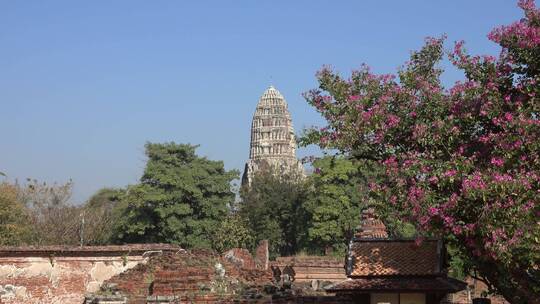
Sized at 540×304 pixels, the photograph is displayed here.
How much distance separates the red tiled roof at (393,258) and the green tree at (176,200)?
35758 mm

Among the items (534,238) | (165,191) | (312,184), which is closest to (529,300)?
(534,238)

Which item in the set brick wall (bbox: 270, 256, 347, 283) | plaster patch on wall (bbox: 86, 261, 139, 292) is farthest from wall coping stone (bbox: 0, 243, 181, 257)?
brick wall (bbox: 270, 256, 347, 283)

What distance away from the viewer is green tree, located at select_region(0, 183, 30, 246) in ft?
138

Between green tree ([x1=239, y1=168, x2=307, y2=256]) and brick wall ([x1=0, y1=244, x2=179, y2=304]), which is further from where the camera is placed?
green tree ([x1=239, y1=168, x2=307, y2=256])

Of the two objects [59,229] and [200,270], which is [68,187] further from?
[200,270]

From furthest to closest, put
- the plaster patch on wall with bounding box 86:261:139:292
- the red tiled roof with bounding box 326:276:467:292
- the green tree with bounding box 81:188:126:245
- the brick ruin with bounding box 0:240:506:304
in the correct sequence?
1. the green tree with bounding box 81:188:126:245
2. the plaster patch on wall with bounding box 86:261:139:292
3. the brick ruin with bounding box 0:240:506:304
4. the red tiled roof with bounding box 326:276:467:292

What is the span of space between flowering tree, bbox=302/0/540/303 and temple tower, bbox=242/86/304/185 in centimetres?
7490

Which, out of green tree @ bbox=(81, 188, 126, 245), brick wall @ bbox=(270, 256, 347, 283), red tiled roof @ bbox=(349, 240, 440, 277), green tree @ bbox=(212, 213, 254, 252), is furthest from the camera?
green tree @ bbox=(212, 213, 254, 252)

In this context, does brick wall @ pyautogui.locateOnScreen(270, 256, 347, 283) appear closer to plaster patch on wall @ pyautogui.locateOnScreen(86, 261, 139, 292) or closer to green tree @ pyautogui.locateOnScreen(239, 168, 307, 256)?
plaster patch on wall @ pyautogui.locateOnScreen(86, 261, 139, 292)

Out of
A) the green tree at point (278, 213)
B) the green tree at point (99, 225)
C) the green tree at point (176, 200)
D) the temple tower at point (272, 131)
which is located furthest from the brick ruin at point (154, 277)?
the temple tower at point (272, 131)

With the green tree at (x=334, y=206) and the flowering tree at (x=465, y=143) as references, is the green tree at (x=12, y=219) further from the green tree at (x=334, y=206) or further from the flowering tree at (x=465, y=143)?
the flowering tree at (x=465, y=143)

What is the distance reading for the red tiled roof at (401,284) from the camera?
14148 millimetres

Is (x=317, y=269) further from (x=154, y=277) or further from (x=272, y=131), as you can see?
(x=272, y=131)

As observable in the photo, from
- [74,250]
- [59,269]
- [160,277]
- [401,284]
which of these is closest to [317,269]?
[74,250]
